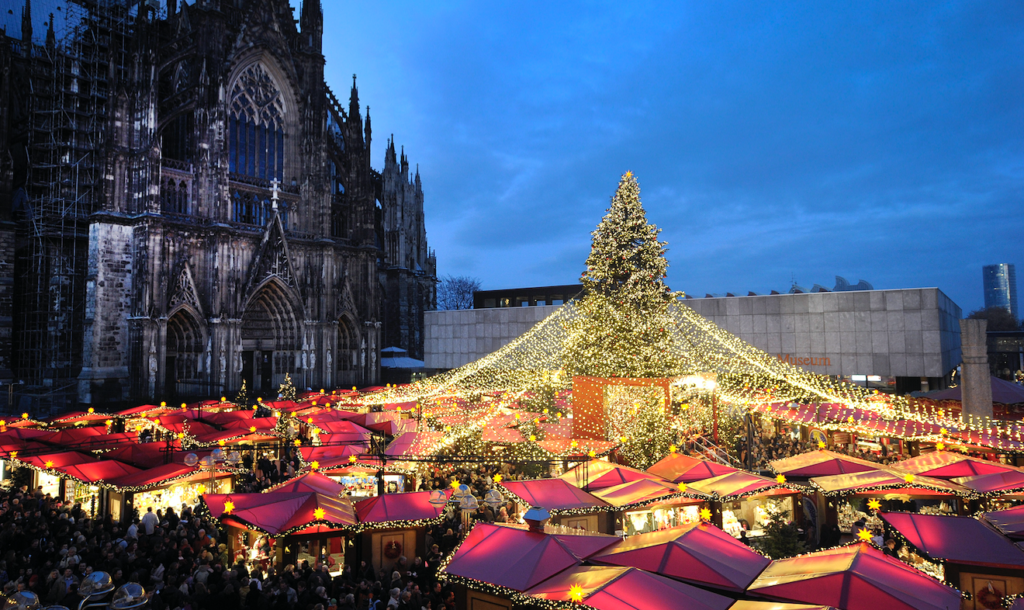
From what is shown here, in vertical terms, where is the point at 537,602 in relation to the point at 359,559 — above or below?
above

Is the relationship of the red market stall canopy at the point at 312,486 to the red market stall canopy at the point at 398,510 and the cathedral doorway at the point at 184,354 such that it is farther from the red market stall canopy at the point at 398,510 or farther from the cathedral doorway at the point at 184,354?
the cathedral doorway at the point at 184,354

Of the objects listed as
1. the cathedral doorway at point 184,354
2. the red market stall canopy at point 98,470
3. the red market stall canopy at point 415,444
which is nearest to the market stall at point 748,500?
the red market stall canopy at point 415,444

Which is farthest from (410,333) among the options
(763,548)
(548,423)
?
(763,548)

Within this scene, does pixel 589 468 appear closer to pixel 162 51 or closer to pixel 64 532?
pixel 64 532

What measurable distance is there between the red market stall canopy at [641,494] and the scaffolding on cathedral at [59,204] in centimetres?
3194

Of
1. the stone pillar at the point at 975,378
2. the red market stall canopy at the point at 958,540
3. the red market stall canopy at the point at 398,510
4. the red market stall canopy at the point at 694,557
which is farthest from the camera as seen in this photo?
the stone pillar at the point at 975,378

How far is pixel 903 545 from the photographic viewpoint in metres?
10.6

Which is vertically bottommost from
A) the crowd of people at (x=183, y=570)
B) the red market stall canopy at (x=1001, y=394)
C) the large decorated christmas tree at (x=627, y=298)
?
the crowd of people at (x=183, y=570)

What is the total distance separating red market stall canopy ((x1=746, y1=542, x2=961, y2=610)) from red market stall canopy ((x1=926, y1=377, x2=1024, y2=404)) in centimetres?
1867

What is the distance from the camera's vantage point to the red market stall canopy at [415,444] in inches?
608

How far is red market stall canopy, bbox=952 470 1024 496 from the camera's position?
38.5 feet

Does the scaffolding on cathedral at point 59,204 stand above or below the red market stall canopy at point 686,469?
above

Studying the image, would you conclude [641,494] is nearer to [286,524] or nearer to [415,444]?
[415,444]

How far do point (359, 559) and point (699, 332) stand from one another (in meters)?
22.1
